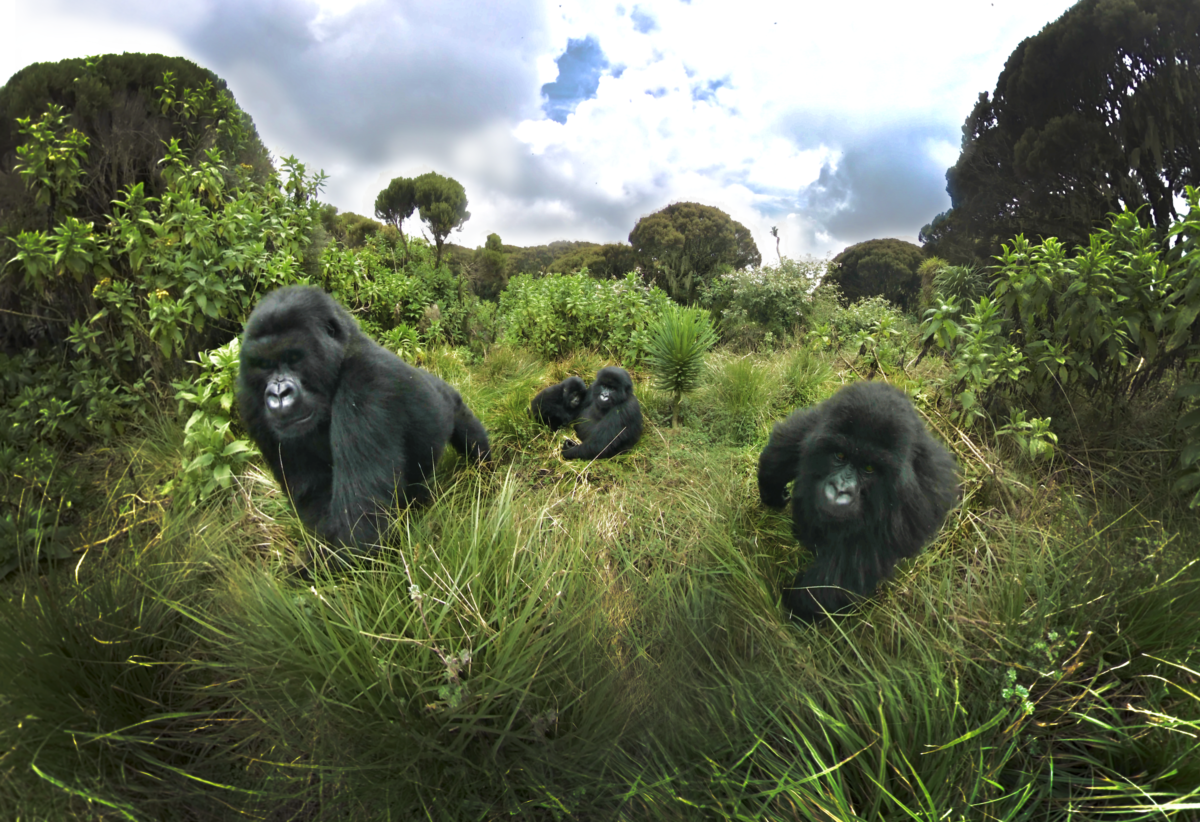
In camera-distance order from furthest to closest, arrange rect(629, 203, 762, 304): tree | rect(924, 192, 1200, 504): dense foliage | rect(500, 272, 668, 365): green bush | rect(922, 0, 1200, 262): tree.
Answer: rect(629, 203, 762, 304): tree < rect(500, 272, 668, 365): green bush < rect(922, 0, 1200, 262): tree < rect(924, 192, 1200, 504): dense foliage

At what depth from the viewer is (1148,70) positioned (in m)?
4.16

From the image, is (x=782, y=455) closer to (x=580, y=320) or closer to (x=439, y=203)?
(x=580, y=320)

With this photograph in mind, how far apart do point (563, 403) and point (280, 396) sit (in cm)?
238

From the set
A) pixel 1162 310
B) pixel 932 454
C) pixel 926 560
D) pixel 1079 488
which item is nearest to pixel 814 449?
pixel 932 454

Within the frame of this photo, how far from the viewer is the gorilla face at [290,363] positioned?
6.47 ft

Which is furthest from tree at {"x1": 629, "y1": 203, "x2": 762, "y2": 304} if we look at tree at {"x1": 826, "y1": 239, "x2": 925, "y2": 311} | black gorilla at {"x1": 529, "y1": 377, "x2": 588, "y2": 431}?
black gorilla at {"x1": 529, "y1": 377, "x2": 588, "y2": 431}

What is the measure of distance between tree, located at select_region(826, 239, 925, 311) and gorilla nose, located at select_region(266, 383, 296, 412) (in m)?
11.0

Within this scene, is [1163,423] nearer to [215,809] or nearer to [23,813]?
[215,809]

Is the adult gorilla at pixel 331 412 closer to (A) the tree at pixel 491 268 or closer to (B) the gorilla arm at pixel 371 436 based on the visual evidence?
(B) the gorilla arm at pixel 371 436

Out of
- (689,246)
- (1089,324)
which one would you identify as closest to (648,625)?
(1089,324)

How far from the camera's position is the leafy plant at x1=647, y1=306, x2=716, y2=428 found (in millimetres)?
3455

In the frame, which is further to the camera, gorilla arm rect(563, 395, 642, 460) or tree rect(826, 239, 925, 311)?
tree rect(826, 239, 925, 311)

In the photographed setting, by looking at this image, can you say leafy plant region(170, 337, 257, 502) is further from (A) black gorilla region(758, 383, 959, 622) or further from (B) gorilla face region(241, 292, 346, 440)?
(A) black gorilla region(758, 383, 959, 622)

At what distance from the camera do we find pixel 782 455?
2.15m
